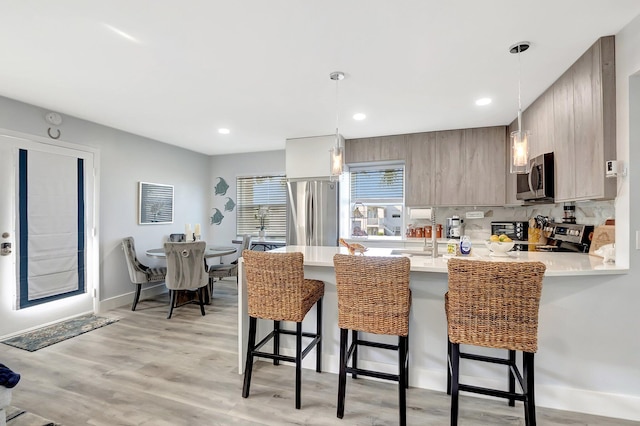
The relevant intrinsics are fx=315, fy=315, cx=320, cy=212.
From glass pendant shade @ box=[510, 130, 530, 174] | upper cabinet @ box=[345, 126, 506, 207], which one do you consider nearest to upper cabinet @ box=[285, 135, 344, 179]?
upper cabinet @ box=[345, 126, 506, 207]

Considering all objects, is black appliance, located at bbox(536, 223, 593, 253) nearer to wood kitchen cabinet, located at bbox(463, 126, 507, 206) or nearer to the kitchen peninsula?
the kitchen peninsula

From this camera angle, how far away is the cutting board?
7.92 feet

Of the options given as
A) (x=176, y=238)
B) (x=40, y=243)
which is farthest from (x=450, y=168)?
(x=40, y=243)

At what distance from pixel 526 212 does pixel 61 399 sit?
531cm

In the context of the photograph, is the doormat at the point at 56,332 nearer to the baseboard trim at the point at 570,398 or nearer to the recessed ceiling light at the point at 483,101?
the baseboard trim at the point at 570,398

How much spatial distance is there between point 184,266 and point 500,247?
3.47 m

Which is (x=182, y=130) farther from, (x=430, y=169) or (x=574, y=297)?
(x=574, y=297)

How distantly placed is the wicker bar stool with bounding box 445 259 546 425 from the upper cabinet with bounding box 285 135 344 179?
3.12 m

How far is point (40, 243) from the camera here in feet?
11.5

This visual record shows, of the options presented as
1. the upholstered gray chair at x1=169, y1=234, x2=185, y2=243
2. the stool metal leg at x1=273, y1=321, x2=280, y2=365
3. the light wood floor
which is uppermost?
the upholstered gray chair at x1=169, y1=234, x2=185, y2=243

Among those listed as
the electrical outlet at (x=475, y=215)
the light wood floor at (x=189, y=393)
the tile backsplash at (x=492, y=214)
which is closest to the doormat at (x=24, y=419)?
the light wood floor at (x=189, y=393)

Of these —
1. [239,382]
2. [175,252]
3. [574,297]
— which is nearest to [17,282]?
[175,252]

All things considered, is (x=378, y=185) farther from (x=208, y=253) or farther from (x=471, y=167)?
(x=208, y=253)

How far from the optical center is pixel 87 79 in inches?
108
